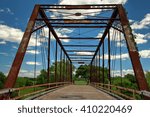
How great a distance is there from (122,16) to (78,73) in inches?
4224

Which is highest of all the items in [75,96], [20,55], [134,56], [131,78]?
[131,78]

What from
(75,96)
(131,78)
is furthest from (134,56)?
(131,78)

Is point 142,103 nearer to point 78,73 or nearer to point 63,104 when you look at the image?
point 63,104

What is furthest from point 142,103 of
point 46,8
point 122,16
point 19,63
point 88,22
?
point 88,22

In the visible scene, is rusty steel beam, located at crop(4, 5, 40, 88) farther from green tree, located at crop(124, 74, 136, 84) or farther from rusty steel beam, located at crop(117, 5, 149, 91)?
green tree, located at crop(124, 74, 136, 84)

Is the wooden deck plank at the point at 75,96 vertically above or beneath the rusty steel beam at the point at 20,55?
beneath

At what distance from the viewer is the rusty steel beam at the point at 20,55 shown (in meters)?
14.2

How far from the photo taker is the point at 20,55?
1594 cm

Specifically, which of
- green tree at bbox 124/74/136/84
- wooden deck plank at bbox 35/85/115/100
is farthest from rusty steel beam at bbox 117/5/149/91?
green tree at bbox 124/74/136/84

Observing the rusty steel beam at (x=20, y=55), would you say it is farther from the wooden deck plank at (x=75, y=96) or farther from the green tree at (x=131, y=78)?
the green tree at (x=131, y=78)

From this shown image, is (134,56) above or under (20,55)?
under

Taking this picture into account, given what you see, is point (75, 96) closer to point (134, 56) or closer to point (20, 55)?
point (20, 55)

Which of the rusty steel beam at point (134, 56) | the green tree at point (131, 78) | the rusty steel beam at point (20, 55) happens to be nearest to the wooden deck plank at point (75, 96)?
the rusty steel beam at point (20, 55)

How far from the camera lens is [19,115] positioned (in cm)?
790
